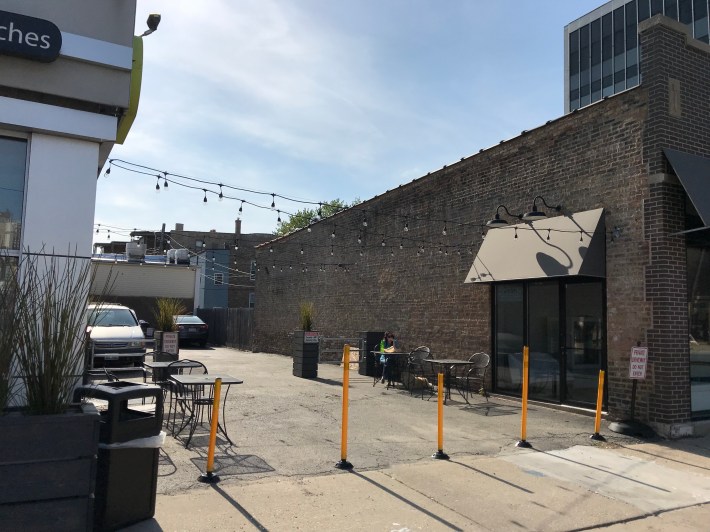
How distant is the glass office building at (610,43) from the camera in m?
37.6

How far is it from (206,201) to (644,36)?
26.7 ft

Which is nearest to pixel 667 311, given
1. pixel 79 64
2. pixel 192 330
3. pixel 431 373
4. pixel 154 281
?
pixel 431 373

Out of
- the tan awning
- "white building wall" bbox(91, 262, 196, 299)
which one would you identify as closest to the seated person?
the tan awning

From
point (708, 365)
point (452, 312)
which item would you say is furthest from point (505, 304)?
point (708, 365)

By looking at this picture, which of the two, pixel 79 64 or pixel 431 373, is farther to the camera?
pixel 431 373

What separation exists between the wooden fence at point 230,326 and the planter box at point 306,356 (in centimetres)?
1190

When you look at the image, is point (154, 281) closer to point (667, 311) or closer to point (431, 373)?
point (431, 373)

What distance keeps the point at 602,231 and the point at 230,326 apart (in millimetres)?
22345

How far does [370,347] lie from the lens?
15.8 m

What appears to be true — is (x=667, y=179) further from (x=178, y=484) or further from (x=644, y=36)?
(x=178, y=484)

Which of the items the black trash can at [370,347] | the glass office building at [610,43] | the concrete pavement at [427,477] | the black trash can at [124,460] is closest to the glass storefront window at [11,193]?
the black trash can at [124,460]

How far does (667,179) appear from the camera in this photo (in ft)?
28.8

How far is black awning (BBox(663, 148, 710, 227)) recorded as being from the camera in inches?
332

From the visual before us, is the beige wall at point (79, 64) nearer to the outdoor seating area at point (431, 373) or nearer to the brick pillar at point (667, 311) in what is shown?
the brick pillar at point (667, 311)
